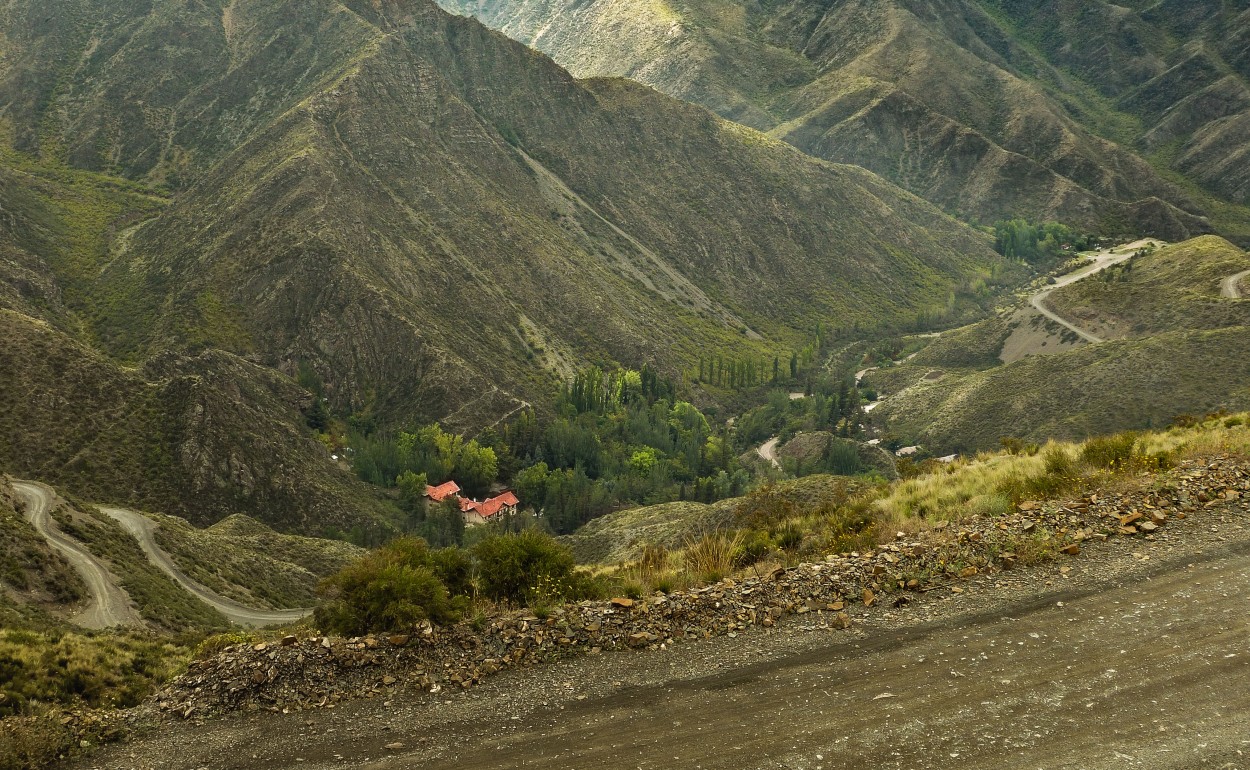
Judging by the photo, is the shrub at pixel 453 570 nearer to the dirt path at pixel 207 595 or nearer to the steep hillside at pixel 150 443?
the dirt path at pixel 207 595

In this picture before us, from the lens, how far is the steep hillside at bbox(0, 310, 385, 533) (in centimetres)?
6388

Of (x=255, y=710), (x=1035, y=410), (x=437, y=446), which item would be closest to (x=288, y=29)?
(x=437, y=446)

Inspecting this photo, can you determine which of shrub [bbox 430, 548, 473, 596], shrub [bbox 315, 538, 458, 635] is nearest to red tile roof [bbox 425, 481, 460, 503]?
shrub [bbox 430, 548, 473, 596]

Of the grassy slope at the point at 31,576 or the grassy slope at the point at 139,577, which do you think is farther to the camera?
the grassy slope at the point at 139,577

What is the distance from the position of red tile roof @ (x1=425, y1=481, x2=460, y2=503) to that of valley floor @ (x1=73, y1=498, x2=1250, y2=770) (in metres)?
77.8

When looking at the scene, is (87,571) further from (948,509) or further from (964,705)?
(964,705)

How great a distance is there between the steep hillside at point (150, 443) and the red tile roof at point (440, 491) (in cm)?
899

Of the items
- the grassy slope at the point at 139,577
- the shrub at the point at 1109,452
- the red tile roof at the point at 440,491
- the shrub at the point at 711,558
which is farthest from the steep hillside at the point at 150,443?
the shrub at the point at 1109,452

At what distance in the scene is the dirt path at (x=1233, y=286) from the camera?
383ft

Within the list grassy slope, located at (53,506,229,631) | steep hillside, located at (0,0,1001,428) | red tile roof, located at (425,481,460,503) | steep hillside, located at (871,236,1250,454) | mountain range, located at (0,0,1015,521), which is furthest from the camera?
steep hillside, located at (0,0,1001,428)

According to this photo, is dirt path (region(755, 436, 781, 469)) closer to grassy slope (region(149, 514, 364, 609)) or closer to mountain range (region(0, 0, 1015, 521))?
mountain range (region(0, 0, 1015, 521))

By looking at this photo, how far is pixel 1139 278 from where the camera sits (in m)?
137

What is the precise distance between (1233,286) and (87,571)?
5505 inches

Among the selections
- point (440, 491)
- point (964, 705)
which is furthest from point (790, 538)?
point (440, 491)
